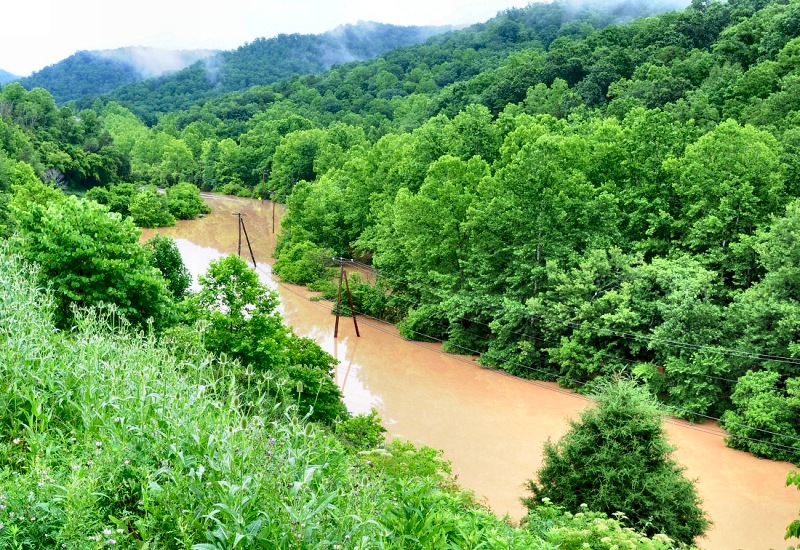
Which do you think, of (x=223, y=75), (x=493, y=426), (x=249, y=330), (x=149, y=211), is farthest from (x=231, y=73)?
(x=249, y=330)

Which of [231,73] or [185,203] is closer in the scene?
[185,203]

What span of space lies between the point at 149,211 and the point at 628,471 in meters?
51.6

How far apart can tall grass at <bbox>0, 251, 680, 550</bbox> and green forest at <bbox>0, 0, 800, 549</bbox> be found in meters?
0.03

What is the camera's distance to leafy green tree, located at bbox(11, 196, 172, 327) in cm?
1606

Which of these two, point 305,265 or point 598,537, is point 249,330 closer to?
point 598,537

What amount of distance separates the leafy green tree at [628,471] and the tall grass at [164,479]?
729 cm

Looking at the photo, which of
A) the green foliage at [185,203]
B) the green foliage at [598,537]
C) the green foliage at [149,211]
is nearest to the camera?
the green foliage at [598,537]

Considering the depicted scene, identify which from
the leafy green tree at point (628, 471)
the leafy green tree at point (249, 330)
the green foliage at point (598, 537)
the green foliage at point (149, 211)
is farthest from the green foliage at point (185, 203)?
the green foliage at point (598, 537)

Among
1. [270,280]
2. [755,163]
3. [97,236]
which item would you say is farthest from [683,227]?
[270,280]

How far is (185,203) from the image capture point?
62844 millimetres

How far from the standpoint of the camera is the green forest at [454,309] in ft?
17.5

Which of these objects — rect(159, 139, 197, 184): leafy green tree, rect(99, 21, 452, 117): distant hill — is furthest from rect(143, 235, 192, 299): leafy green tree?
rect(99, 21, 452, 117): distant hill

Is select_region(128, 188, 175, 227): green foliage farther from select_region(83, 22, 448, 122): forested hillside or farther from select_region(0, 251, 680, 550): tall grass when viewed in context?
select_region(83, 22, 448, 122): forested hillside

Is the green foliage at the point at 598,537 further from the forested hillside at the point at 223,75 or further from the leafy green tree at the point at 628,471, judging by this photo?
the forested hillside at the point at 223,75
